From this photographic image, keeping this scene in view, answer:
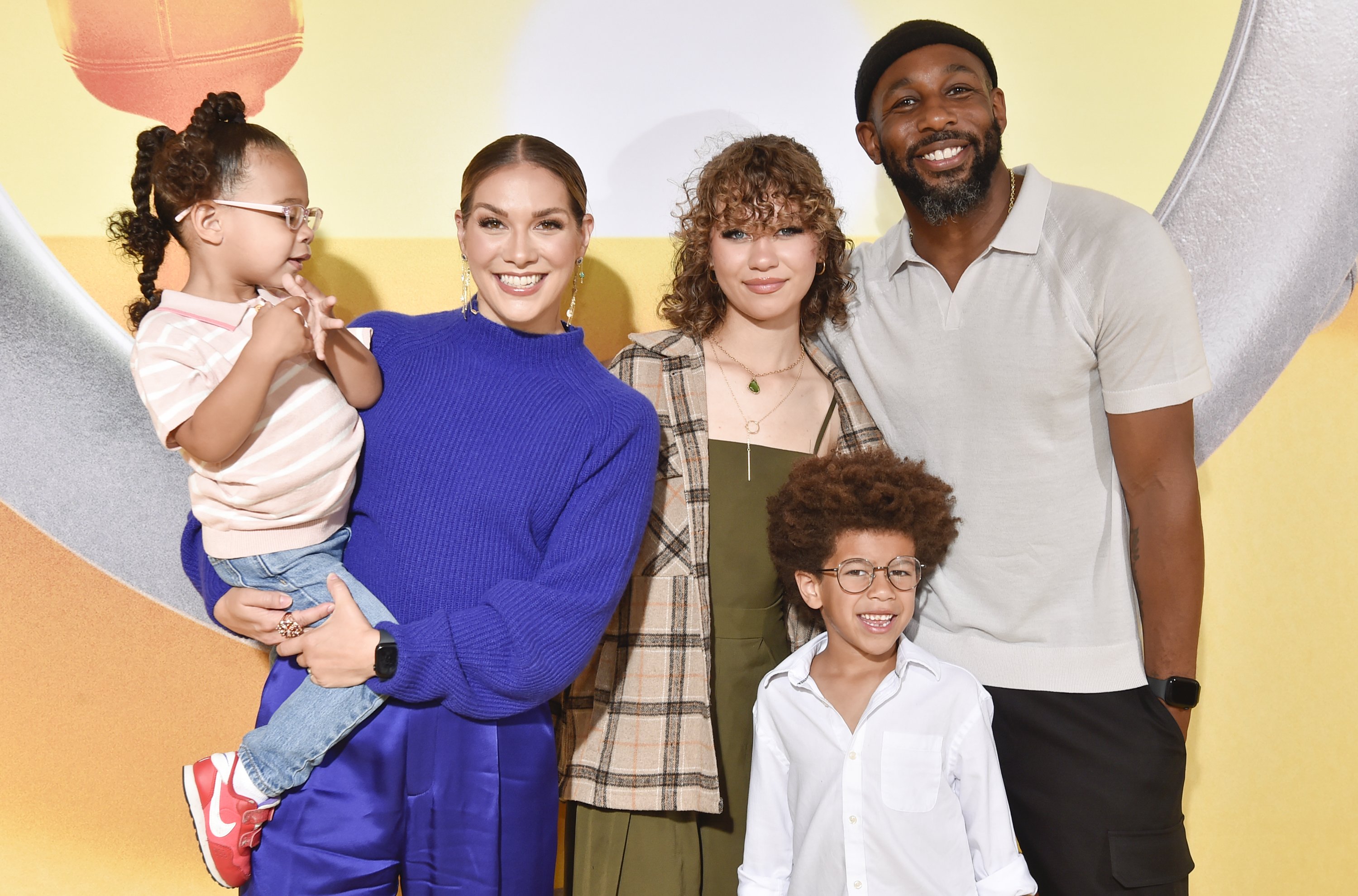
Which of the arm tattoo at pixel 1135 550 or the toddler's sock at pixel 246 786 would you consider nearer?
the toddler's sock at pixel 246 786

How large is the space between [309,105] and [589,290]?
3.20 feet

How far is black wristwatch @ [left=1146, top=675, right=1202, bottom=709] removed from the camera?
2211 mm

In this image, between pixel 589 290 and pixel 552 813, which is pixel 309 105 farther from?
pixel 552 813

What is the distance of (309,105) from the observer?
286 centimetres

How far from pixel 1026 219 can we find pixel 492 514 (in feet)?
4.71

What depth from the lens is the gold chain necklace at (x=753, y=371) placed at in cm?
254

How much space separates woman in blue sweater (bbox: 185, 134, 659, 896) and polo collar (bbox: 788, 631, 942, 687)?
50 cm

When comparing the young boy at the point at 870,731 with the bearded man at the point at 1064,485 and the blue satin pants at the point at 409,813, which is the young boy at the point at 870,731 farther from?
the blue satin pants at the point at 409,813

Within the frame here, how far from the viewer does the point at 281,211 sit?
1.91 metres

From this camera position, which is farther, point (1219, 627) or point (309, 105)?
point (1219, 627)

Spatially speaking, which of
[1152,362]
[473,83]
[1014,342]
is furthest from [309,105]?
[1152,362]

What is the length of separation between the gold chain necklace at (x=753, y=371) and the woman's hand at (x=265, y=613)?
46.8 inches

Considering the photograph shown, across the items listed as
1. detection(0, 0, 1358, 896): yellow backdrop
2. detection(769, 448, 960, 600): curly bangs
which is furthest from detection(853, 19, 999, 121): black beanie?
detection(769, 448, 960, 600): curly bangs

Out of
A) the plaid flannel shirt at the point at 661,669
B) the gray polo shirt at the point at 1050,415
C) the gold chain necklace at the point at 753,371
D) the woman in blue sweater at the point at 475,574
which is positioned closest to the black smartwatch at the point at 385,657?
the woman in blue sweater at the point at 475,574
